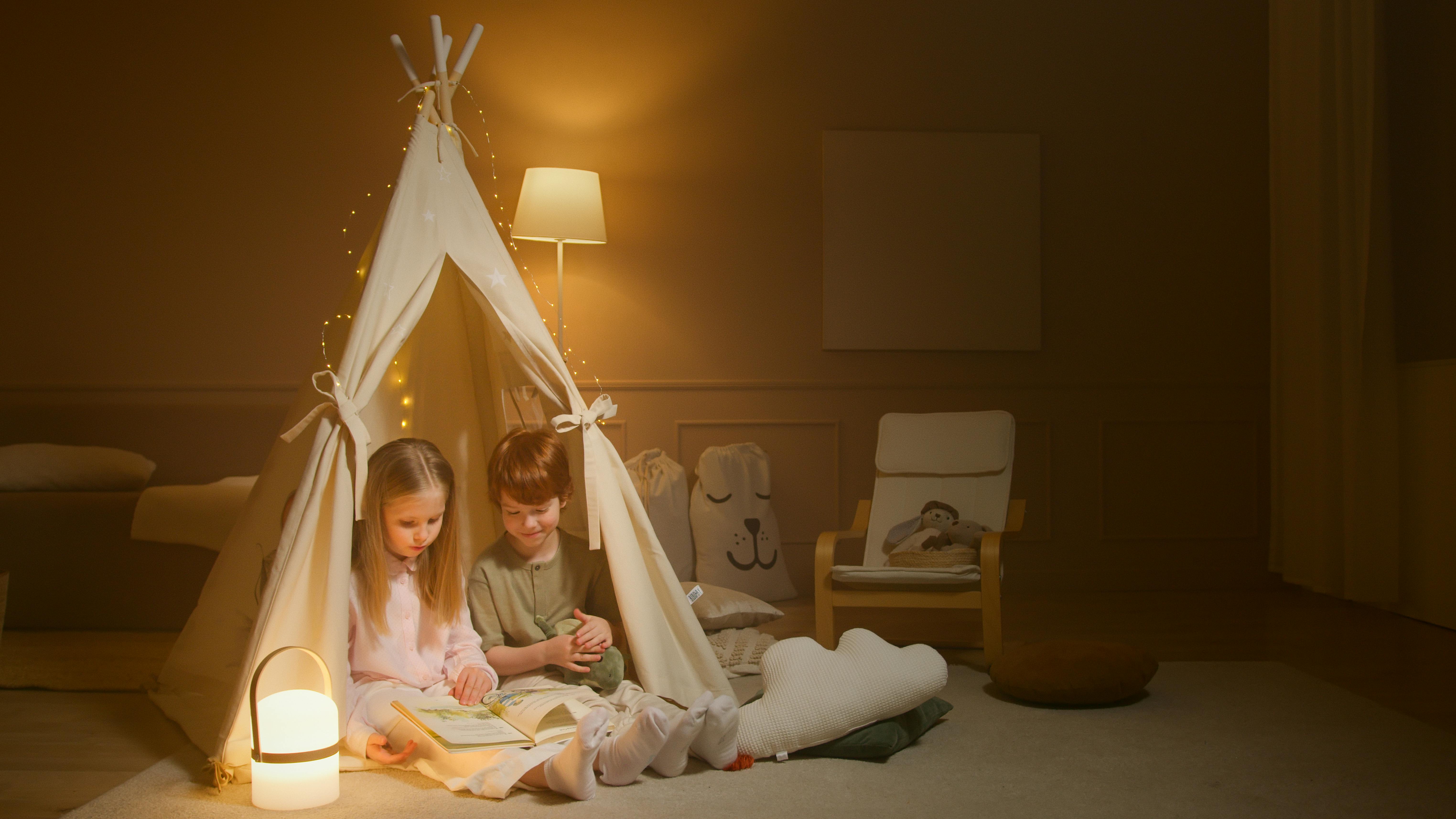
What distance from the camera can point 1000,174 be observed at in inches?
173

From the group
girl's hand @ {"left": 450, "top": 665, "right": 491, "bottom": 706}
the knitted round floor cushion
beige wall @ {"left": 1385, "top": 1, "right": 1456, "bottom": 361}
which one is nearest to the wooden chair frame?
the knitted round floor cushion

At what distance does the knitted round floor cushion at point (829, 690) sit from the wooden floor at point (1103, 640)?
0.88 m

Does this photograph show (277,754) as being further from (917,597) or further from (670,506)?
(670,506)

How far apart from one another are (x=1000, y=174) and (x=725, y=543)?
1.94 meters

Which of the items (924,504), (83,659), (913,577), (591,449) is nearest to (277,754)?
(591,449)

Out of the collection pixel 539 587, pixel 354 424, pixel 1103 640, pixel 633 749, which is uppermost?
pixel 354 424

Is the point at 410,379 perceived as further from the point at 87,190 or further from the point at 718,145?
the point at 87,190

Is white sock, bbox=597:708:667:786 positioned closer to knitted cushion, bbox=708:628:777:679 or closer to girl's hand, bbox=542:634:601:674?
girl's hand, bbox=542:634:601:674

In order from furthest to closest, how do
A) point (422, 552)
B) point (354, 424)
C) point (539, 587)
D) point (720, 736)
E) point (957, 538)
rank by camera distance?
point (957, 538) < point (539, 587) < point (422, 552) < point (354, 424) < point (720, 736)

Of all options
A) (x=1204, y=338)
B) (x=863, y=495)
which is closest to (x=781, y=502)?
(x=863, y=495)

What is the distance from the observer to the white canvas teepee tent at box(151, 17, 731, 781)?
2.04 m

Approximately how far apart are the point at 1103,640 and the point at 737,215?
2.23m

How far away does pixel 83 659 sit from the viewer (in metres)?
3.02

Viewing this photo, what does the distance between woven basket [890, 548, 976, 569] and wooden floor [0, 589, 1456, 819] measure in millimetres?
301
